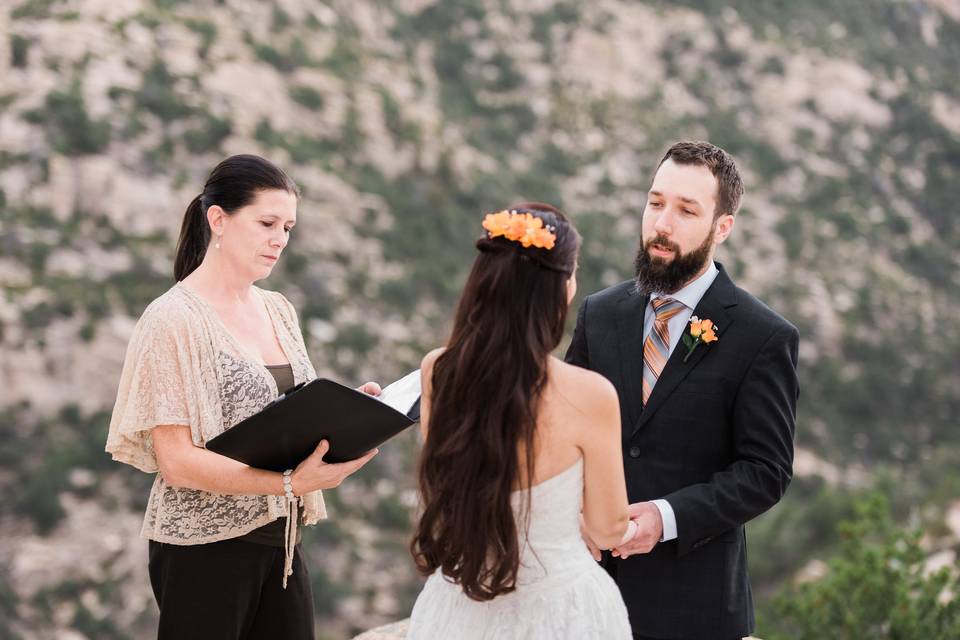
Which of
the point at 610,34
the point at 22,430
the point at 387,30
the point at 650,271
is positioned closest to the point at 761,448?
→ the point at 650,271

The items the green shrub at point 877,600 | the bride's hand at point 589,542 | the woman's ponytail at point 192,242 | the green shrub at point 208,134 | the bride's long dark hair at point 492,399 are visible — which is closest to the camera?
the bride's long dark hair at point 492,399

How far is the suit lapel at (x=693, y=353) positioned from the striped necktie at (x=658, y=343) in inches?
1.1

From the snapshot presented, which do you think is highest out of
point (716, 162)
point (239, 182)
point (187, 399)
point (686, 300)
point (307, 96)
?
point (307, 96)

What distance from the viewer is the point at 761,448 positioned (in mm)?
2559

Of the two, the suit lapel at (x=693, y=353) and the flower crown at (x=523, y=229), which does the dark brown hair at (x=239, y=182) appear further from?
the suit lapel at (x=693, y=353)

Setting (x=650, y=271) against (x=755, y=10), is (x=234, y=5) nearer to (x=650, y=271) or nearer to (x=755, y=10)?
(x=755, y=10)

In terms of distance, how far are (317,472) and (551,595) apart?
70 cm

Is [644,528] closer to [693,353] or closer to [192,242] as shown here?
[693,353]

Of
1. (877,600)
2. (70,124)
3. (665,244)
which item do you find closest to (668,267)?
(665,244)

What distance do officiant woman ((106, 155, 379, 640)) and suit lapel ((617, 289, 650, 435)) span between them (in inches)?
29.6

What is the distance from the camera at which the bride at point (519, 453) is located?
216 centimetres

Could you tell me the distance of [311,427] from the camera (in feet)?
8.19

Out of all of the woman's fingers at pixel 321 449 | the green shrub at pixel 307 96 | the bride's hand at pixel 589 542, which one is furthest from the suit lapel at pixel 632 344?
the green shrub at pixel 307 96

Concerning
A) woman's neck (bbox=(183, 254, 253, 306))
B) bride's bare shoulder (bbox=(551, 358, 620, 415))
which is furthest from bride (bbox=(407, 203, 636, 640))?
woman's neck (bbox=(183, 254, 253, 306))
